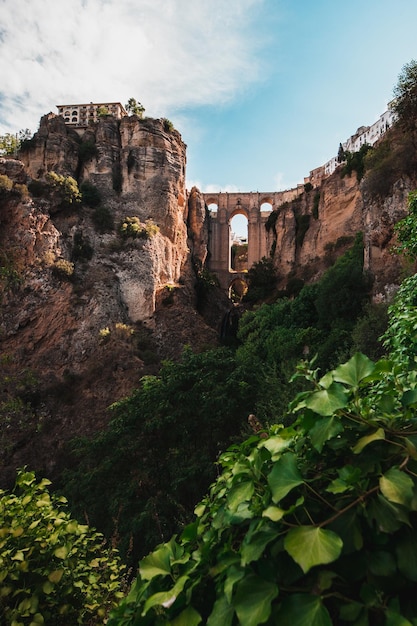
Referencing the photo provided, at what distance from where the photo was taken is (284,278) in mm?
37969

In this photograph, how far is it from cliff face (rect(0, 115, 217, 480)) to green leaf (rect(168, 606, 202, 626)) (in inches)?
796

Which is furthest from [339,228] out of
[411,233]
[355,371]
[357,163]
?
[355,371]

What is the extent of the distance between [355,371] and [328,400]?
21 cm

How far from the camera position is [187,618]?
57.1 inches

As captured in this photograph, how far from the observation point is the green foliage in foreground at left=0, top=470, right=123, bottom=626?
8.85ft

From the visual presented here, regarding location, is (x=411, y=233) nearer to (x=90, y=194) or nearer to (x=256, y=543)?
(x=256, y=543)

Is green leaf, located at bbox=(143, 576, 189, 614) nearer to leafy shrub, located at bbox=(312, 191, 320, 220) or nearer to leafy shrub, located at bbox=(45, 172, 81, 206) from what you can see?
leafy shrub, located at bbox=(45, 172, 81, 206)

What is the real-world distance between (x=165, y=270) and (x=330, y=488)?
3093 cm

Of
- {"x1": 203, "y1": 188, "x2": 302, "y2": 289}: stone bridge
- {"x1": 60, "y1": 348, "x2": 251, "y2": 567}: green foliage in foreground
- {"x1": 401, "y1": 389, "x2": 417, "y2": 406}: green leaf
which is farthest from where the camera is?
{"x1": 203, "y1": 188, "x2": 302, "y2": 289}: stone bridge

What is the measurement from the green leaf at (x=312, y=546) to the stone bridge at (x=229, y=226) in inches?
1720

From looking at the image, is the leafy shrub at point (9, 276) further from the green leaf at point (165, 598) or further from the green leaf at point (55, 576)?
the green leaf at point (165, 598)

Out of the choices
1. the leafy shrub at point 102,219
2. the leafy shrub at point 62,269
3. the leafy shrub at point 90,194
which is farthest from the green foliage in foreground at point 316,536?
the leafy shrub at point 90,194

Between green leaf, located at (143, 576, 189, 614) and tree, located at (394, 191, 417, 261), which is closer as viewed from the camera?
green leaf, located at (143, 576, 189, 614)

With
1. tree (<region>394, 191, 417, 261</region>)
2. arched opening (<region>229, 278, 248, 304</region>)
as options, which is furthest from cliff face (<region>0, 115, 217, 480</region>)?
tree (<region>394, 191, 417, 261</region>)
